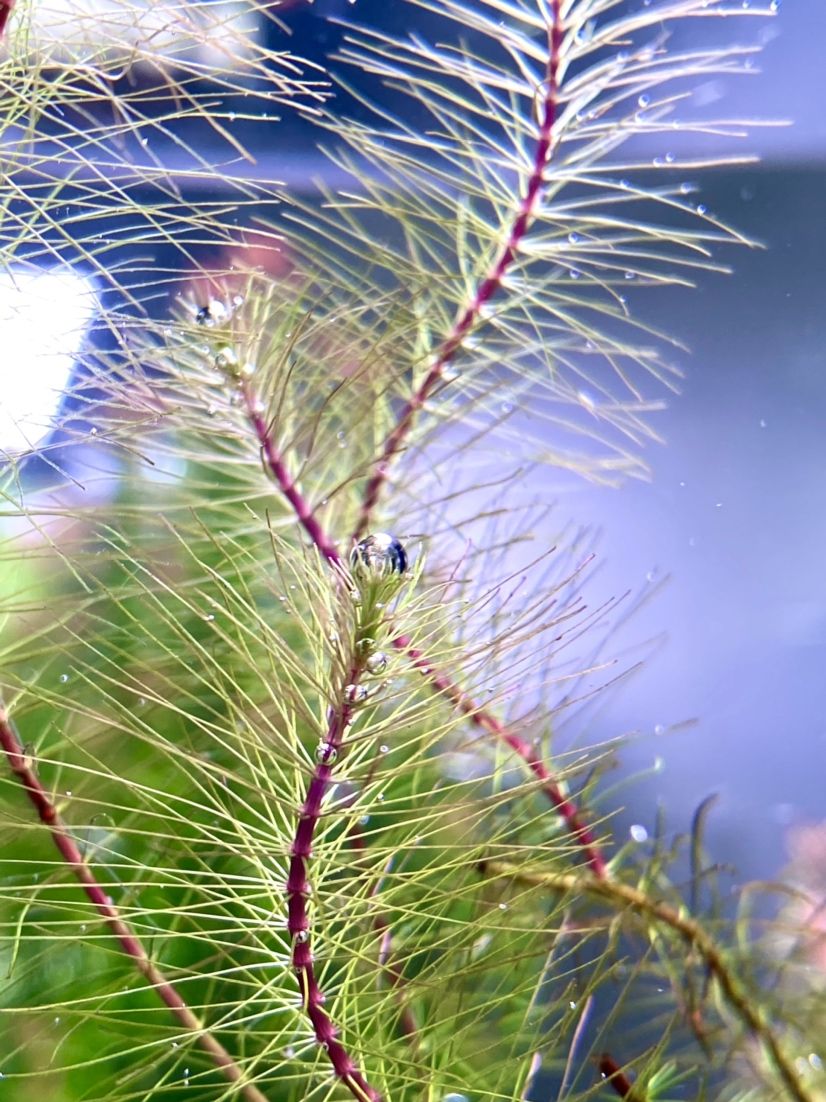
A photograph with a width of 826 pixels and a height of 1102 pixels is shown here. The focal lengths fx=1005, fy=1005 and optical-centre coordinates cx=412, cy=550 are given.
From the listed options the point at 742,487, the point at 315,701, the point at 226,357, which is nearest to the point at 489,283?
the point at 226,357

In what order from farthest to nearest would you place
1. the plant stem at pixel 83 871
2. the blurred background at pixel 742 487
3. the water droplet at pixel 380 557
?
the blurred background at pixel 742 487 < the plant stem at pixel 83 871 < the water droplet at pixel 380 557

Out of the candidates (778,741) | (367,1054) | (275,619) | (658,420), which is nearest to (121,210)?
(275,619)

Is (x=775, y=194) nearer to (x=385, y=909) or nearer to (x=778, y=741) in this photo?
(x=778, y=741)

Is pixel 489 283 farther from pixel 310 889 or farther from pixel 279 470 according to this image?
pixel 310 889

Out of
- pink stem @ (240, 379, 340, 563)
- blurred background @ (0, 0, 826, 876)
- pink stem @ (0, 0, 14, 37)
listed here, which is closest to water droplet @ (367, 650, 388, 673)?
pink stem @ (240, 379, 340, 563)

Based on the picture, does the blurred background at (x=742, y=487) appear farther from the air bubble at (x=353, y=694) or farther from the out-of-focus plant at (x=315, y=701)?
the air bubble at (x=353, y=694)

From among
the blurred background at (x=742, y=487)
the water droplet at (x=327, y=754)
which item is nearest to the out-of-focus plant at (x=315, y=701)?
the water droplet at (x=327, y=754)
